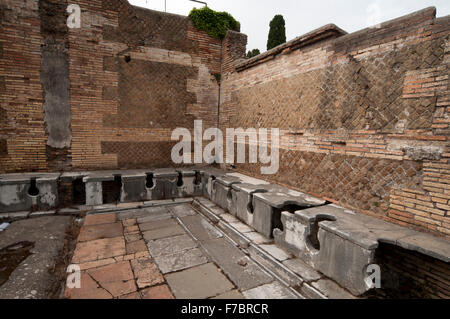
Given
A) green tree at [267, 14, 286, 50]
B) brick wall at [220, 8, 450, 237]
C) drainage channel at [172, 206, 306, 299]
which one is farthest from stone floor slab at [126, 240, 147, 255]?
green tree at [267, 14, 286, 50]

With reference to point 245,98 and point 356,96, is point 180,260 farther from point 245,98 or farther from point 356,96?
point 245,98

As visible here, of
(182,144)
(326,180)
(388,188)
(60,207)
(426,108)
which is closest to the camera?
(426,108)

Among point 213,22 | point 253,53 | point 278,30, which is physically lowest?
point 213,22

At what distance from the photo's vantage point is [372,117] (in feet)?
11.1

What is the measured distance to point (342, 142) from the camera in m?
3.82

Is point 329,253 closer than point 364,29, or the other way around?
point 329,253

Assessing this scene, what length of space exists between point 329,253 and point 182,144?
5359 mm

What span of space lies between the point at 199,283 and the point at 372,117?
11.1 feet

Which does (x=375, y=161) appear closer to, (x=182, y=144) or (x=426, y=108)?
(x=426, y=108)

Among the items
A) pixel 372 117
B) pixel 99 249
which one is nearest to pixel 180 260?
pixel 99 249

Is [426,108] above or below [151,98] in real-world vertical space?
below
